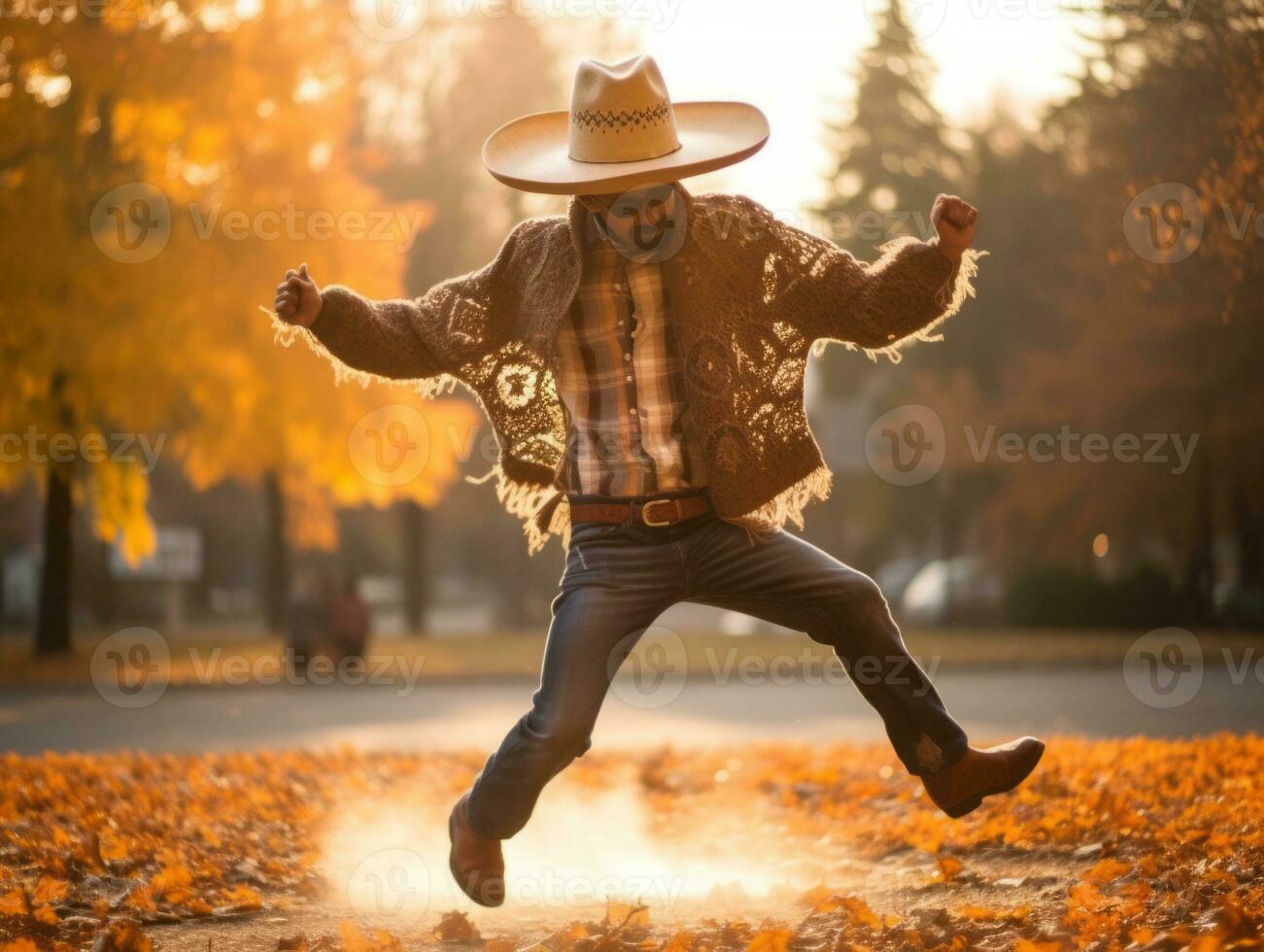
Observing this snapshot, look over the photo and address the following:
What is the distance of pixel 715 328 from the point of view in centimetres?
452

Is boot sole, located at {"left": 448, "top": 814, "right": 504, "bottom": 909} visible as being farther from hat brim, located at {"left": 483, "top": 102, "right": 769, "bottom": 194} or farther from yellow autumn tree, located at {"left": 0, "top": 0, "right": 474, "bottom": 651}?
yellow autumn tree, located at {"left": 0, "top": 0, "right": 474, "bottom": 651}

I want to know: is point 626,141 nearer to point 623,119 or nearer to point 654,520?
point 623,119

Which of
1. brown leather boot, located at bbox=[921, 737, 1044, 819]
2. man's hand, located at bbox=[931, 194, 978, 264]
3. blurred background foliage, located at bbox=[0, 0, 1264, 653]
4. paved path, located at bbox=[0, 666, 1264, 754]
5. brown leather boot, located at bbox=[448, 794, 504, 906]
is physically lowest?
paved path, located at bbox=[0, 666, 1264, 754]

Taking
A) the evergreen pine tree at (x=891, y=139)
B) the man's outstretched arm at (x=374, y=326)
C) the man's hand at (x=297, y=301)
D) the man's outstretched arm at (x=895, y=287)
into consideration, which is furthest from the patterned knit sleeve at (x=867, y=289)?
the evergreen pine tree at (x=891, y=139)

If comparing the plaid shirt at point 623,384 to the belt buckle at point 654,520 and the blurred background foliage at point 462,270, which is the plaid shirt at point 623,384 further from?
the blurred background foliage at point 462,270

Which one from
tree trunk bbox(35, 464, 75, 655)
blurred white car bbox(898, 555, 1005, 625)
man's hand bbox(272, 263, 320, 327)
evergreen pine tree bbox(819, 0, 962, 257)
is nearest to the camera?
man's hand bbox(272, 263, 320, 327)

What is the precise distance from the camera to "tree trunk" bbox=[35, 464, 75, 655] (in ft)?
Result: 71.5

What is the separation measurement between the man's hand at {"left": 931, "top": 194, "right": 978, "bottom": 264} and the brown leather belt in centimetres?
99

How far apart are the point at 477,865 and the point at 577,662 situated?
2.07 ft

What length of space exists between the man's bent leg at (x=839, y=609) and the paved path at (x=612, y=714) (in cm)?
692

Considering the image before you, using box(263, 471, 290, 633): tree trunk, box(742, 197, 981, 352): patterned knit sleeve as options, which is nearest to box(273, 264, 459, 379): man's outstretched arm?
box(742, 197, 981, 352): patterned knit sleeve

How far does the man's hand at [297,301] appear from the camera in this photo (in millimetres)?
4641

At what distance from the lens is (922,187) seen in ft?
116

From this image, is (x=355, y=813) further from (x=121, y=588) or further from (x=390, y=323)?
(x=121, y=588)
